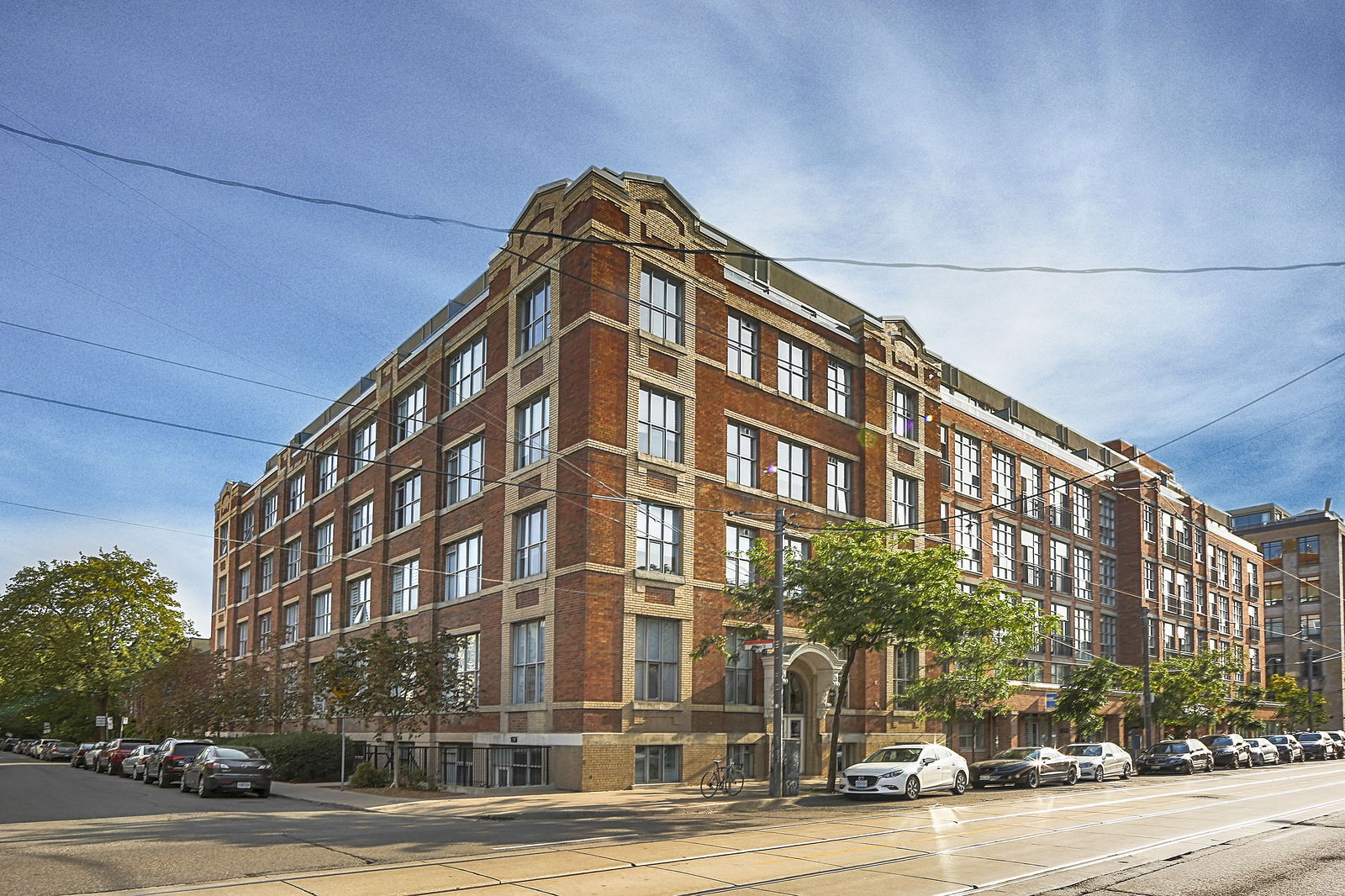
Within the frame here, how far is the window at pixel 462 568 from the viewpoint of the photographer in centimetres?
3681

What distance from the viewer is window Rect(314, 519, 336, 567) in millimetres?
50500

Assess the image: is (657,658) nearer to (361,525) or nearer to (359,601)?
(359,601)

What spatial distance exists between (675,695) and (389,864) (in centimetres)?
1744

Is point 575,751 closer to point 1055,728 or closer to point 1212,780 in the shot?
point 1212,780

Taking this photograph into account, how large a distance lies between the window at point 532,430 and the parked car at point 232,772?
1102cm

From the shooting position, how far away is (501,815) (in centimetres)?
2297

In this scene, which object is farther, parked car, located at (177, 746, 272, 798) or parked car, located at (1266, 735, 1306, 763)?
parked car, located at (1266, 735, 1306, 763)

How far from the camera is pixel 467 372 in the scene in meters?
39.7

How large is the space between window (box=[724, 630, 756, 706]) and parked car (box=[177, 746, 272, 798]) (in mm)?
6371

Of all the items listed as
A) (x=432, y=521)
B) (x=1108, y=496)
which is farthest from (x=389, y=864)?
(x=1108, y=496)

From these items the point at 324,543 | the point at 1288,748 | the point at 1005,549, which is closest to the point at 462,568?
the point at 324,543

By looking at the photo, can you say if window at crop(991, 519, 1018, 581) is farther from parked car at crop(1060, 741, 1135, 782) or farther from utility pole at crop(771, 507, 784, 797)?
utility pole at crop(771, 507, 784, 797)

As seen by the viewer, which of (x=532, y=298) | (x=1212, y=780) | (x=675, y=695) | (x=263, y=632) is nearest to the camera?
(x=675, y=695)

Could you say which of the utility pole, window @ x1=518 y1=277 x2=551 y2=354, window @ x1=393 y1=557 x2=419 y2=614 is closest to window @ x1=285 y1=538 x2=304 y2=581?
window @ x1=393 y1=557 x2=419 y2=614
